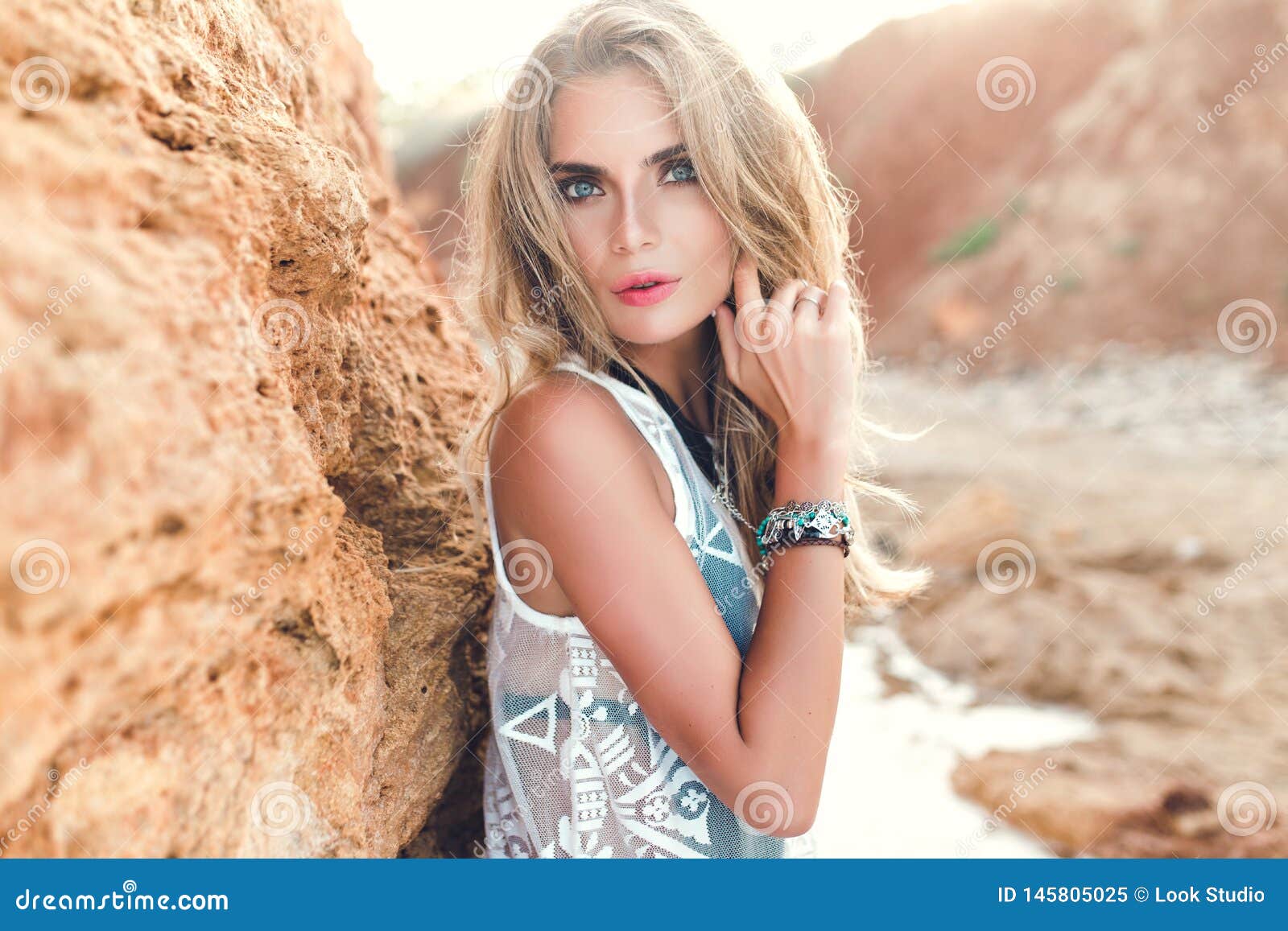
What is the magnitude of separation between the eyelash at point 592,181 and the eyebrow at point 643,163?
2 cm

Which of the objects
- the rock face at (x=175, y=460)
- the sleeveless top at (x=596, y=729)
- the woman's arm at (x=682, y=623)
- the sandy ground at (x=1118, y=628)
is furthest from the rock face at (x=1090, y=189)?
the rock face at (x=175, y=460)

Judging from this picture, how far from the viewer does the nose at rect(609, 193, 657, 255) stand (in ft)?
5.95

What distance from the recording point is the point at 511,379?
1878mm

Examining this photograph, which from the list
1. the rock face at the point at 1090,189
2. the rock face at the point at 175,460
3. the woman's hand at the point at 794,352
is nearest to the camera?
the rock face at the point at 175,460

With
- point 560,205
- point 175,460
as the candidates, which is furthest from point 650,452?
point 175,460

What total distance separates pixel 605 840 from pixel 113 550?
106cm

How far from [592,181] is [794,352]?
0.51 meters

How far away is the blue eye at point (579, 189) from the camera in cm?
187

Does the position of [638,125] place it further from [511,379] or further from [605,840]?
[605,840]

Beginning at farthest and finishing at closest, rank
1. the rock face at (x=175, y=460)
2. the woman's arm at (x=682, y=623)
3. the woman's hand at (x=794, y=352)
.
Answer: the woman's hand at (x=794, y=352) < the woman's arm at (x=682, y=623) < the rock face at (x=175, y=460)

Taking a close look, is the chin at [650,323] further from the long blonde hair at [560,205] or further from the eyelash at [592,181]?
the eyelash at [592,181]

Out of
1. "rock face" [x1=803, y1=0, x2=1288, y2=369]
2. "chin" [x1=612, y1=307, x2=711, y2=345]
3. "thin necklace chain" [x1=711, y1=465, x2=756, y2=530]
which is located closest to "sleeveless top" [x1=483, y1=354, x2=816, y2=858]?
"chin" [x1=612, y1=307, x2=711, y2=345]

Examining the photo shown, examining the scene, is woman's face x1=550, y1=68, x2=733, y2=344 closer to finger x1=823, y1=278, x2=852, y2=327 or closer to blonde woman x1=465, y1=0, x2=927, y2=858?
blonde woman x1=465, y1=0, x2=927, y2=858

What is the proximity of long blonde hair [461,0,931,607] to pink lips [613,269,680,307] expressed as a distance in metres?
0.07
